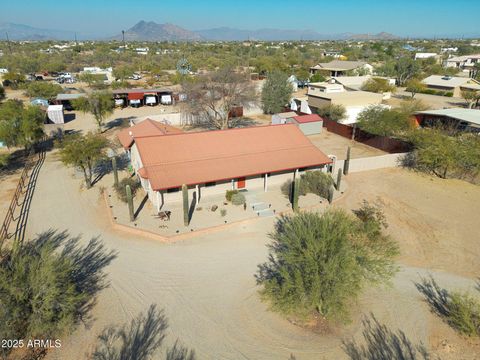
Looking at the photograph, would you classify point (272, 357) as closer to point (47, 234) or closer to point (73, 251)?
point (73, 251)

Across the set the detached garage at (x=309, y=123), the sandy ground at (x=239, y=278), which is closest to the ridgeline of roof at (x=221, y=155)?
the sandy ground at (x=239, y=278)

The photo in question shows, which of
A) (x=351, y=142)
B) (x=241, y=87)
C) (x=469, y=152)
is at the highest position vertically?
(x=241, y=87)

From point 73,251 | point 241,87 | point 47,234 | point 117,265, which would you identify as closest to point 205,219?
point 117,265

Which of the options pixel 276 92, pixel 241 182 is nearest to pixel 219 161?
pixel 241 182

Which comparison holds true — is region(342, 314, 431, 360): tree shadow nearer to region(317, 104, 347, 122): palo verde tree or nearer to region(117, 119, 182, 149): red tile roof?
region(117, 119, 182, 149): red tile roof

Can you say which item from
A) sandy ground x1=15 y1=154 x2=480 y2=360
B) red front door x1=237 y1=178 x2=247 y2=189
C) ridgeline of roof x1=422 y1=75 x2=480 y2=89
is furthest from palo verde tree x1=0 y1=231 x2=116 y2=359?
ridgeline of roof x1=422 y1=75 x2=480 y2=89

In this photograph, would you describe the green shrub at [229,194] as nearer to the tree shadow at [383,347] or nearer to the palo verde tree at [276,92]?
the tree shadow at [383,347]

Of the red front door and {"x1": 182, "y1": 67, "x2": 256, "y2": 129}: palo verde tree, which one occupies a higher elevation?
{"x1": 182, "y1": 67, "x2": 256, "y2": 129}: palo verde tree
